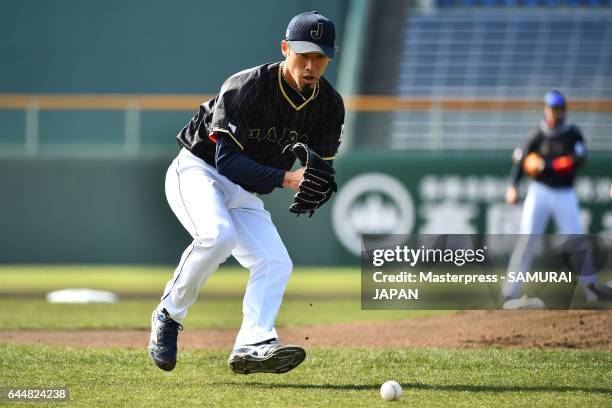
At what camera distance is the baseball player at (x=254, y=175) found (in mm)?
5441

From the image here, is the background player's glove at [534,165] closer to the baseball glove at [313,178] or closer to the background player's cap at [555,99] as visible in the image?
the background player's cap at [555,99]

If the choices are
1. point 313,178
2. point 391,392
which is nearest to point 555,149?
point 313,178

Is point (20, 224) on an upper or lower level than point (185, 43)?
lower

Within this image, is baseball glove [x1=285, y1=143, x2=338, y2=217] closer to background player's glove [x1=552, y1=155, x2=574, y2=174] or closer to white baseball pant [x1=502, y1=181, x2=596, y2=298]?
white baseball pant [x1=502, y1=181, x2=596, y2=298]

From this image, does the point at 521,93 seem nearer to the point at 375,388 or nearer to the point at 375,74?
the point at 375,74

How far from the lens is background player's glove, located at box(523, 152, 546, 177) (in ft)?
32.6

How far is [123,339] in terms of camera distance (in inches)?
301

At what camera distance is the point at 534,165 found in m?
9.93

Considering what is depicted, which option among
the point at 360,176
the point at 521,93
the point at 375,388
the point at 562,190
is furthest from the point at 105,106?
the point at 375,388

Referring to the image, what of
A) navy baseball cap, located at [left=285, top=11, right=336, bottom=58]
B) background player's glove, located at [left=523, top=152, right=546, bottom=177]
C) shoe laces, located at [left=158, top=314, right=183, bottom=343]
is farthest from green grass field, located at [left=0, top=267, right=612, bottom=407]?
background player's glove, located at [left=523, top=152, right=546, bottom=177]

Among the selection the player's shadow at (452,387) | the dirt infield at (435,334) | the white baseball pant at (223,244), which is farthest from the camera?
the dirt infield at (435,334)

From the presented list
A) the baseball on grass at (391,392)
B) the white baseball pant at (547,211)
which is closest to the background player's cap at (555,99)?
the white baseball pant at (547,211)

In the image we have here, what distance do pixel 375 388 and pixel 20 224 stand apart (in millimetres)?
10789

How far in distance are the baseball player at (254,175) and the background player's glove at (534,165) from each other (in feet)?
14.6
